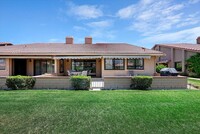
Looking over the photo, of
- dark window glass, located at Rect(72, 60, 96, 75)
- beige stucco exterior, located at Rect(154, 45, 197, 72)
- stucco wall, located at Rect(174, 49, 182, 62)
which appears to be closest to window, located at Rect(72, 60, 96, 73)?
dark window glass, located at Rect(72, 60, 96, 75)

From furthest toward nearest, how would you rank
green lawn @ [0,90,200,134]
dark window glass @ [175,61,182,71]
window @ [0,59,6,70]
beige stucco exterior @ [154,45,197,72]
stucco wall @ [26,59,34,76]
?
dark window glass @ [175,61,182,71]
beige stucco exterior @ [154,45,197,72]
stucco wall @ [26,59,34,76]
window @ [0,59,6,70]
green lawn @ [0,90,200,134]

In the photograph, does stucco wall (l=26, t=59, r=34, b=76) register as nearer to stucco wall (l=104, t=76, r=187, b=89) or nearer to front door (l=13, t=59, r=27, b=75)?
front door (l=13, t=59, r=27, b=75)

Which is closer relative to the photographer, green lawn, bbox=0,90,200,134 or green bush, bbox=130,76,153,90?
green lawn, bbox=0,90,200,134

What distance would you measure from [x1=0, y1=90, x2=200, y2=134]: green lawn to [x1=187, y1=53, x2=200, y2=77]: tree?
Answer: 84.9ft

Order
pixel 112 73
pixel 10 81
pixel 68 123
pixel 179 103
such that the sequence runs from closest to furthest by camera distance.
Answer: pixel 68 123 → pixel 179 103 → pixel 10 81 → pixel 112 73

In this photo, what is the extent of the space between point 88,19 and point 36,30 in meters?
9.86

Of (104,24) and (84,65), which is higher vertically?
(104,24)

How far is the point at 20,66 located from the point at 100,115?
25368 mm

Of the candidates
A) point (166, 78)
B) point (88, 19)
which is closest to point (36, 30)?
point (88, 19)

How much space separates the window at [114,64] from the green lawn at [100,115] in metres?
14.8

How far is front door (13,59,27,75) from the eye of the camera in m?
31.1

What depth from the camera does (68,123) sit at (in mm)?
9562

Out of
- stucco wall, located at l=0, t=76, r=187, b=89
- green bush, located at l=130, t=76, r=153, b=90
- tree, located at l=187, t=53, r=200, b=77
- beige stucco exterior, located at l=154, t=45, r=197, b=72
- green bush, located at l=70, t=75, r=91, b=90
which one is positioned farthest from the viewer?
beige stucco exterior, located at l=154, t=45, r=197, b=72

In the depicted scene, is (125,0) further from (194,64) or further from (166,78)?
(194,64)
